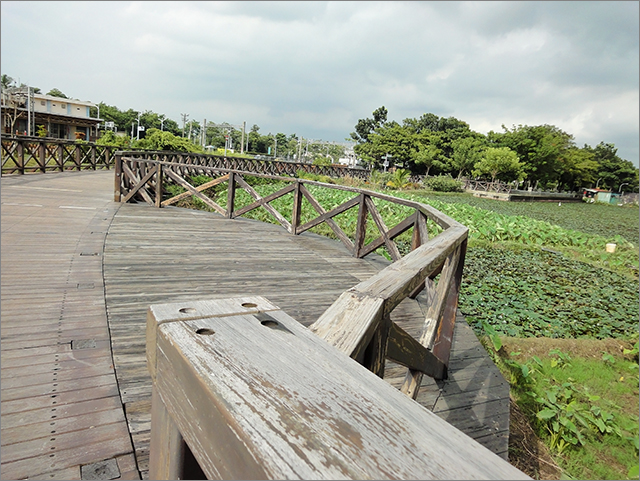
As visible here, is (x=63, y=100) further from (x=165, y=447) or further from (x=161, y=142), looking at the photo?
(x=165, y=447)

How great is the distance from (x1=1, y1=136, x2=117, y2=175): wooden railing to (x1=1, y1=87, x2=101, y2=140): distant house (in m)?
19.1

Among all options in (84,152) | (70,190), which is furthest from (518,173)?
(70,190)

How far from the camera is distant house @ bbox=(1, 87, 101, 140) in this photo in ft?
117

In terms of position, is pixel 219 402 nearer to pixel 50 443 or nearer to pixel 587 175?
pixel 50 443

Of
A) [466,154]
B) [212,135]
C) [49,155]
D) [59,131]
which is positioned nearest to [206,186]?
[49,155]

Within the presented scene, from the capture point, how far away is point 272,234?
6.57 m

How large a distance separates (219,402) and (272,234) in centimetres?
609

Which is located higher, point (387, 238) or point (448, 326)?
point (387, 238)

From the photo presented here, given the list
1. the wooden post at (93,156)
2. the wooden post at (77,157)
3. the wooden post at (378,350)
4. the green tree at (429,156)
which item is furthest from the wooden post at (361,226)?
the green tree at (429,156)

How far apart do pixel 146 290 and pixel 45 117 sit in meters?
44.7

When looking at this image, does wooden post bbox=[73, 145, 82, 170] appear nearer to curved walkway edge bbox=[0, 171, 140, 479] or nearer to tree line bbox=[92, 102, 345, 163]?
curved walkway edge bbox=[0, 171, 140, 479]

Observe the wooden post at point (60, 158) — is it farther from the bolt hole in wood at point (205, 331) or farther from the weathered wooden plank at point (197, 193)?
the bolt hole in wood at point (205, 331)

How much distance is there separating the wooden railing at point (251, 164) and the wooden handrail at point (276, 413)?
1690cm

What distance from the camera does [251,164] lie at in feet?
87.8
